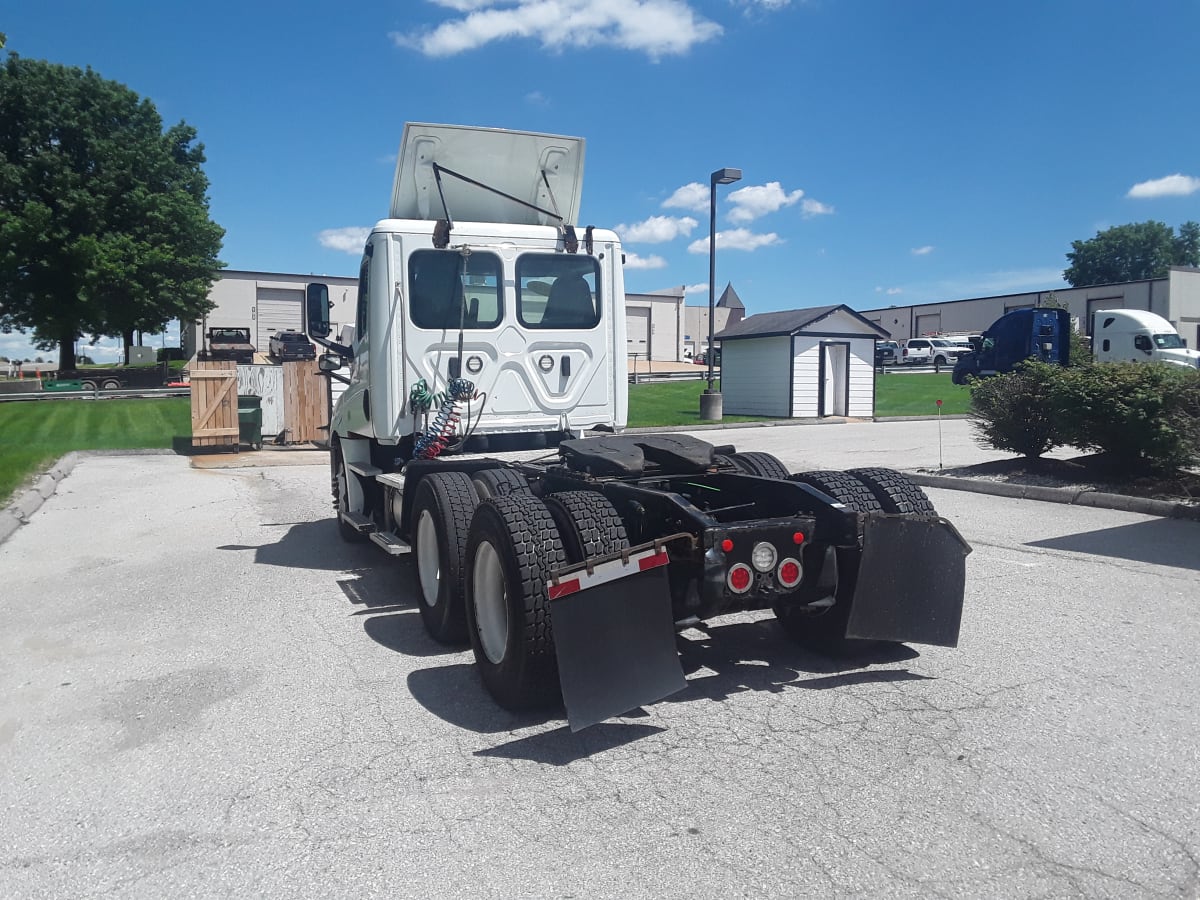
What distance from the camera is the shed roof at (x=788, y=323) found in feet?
89.5

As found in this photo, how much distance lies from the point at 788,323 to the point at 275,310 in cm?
4573

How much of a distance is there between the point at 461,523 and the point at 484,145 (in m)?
3.43

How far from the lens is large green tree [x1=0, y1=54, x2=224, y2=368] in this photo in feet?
137

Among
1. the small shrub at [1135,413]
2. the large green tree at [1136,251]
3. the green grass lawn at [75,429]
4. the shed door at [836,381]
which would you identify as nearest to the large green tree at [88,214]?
the green grass lawn at [75,429]

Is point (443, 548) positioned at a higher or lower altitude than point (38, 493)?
higher

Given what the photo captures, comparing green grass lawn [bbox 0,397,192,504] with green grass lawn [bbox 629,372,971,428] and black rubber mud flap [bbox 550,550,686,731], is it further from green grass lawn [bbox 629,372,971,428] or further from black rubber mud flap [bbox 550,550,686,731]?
green grass lawn [bbox 629,372,971,428]

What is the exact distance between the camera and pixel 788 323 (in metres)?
27.9

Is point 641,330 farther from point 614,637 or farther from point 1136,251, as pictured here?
point 614,637

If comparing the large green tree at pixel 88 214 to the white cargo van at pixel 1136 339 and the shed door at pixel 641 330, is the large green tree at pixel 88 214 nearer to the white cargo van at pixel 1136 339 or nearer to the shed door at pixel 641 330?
the shed door at pixel 641 330

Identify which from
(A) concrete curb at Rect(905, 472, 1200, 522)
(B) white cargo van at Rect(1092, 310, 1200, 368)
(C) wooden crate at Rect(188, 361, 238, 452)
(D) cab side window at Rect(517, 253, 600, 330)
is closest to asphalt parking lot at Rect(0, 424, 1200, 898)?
(D) cab side window at Rect(517, 253, 600, 330)

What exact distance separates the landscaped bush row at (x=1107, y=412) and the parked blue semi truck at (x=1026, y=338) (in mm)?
15567

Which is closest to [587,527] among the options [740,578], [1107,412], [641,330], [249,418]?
[740,578]

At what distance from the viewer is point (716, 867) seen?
3035 millimetres

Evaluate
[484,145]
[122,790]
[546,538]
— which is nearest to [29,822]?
[122,790]
